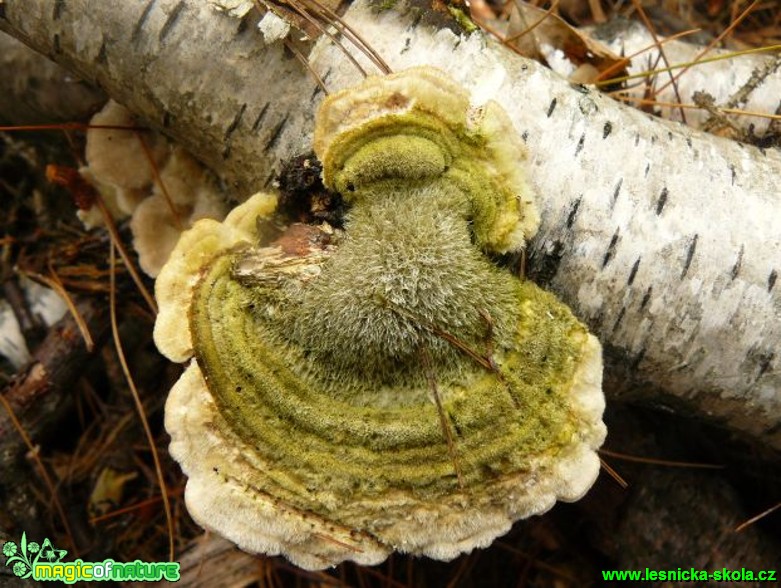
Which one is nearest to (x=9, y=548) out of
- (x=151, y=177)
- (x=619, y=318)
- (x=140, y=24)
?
(x=151, y=177)

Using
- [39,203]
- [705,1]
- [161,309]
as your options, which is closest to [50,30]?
[161,309]

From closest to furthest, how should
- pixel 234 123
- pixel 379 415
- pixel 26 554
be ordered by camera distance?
pixel 379 415 < pixel 234 123 < pixel 26 554

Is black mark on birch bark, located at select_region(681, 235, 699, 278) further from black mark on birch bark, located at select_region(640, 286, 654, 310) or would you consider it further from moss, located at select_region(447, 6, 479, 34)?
moss, located at select_region(447, 6, 479, 34)

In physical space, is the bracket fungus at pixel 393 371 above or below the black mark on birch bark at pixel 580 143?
below

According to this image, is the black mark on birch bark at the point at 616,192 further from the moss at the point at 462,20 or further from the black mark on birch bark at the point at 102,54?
the black mark on birch bark at the point at 102,54

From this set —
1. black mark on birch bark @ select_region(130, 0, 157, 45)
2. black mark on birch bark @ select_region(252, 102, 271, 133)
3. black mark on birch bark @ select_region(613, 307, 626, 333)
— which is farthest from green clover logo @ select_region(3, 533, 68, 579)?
black mark on birch bark @ select_region(613, 307, 626, 333)

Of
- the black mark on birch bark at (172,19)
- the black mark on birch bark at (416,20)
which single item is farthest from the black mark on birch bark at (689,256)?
the black mark on birch bark at (172,19)

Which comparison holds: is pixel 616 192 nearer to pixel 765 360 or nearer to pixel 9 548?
pixel 765 360
